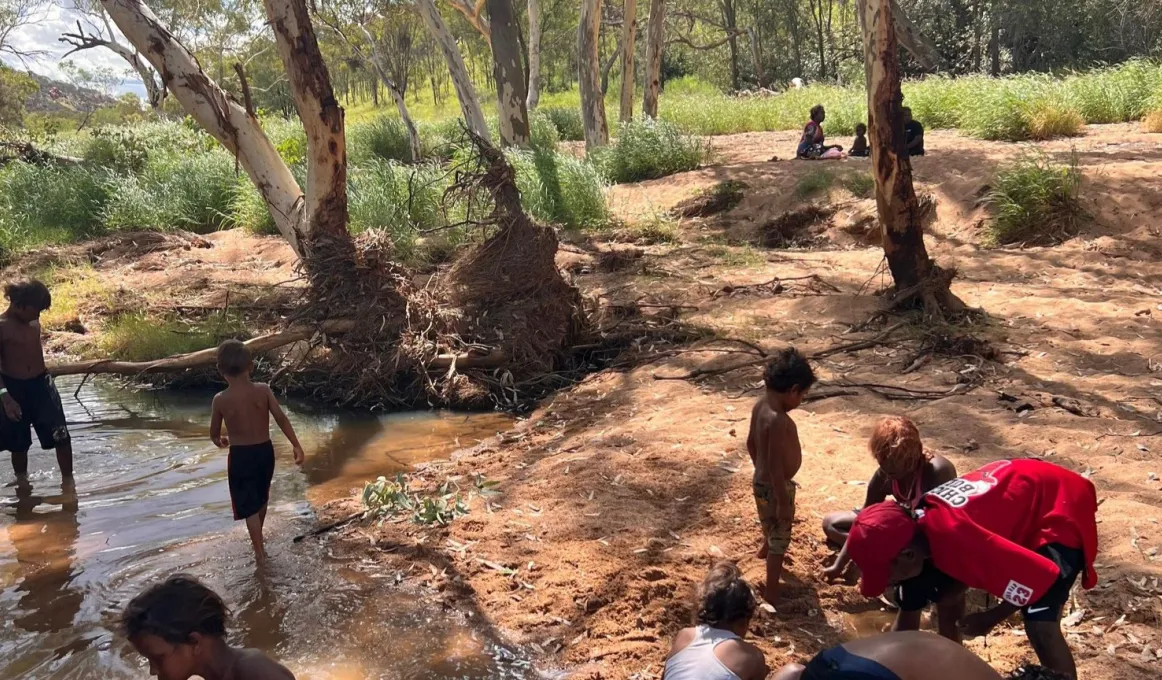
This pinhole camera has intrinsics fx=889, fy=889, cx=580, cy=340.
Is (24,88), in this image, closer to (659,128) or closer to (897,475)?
(659,128)

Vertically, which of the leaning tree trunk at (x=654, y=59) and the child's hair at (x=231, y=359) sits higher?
the leaning tree trunk at (x=654, y=59)

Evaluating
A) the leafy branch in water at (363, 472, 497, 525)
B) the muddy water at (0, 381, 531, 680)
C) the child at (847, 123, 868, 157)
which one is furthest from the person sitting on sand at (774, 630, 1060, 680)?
the child at (847, 123, 868, 157)

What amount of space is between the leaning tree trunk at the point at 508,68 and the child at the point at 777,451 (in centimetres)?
1147

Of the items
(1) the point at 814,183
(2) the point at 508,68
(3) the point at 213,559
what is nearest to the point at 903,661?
(3) the point at 213,559

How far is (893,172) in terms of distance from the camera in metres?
7.20

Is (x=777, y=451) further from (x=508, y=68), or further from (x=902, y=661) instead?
(x=508, y=68)

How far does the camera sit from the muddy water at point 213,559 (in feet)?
12.8

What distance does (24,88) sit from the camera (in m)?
32.6

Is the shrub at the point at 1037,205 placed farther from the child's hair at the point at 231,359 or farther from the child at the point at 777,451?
the child's hair at the point at 231,359

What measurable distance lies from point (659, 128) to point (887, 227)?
7881 mm

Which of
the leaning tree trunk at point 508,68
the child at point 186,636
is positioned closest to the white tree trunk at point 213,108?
the leaning tree trunk at point 508,68

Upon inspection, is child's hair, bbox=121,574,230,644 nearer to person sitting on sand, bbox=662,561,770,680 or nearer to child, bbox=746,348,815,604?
person sitting on sand, bbox=662,561,770,680

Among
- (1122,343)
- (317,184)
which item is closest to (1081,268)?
(1122,343)

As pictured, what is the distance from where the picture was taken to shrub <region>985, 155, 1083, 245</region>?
31.9 feet
